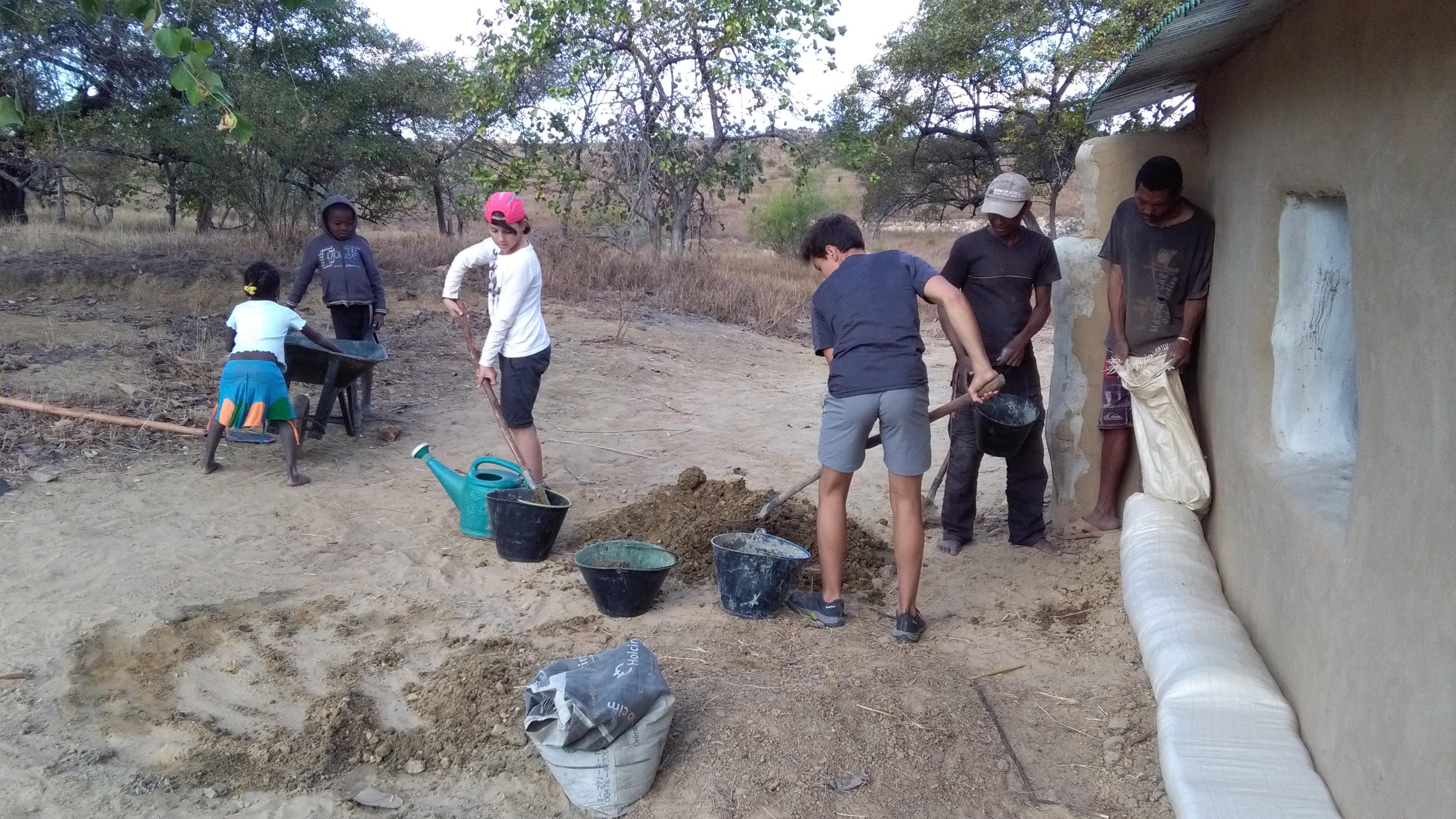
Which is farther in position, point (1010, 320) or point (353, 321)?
point (353, 321)

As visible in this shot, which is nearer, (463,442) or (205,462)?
(205,462)

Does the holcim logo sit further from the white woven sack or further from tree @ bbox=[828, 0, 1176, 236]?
tree @ bbox=[828, 0, 1176, 236]

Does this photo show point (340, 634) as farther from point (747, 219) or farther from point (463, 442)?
point (747, 219)

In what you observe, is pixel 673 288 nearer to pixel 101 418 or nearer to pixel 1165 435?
pixel 101 418

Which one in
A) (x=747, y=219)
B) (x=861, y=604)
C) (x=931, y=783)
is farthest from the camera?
(x=747, y=219)

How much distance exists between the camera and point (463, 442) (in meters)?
7.11

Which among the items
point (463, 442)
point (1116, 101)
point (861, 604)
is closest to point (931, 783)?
point (861, 604)

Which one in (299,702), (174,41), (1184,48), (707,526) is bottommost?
(299,702)

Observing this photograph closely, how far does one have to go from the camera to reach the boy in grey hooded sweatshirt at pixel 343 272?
6844mm

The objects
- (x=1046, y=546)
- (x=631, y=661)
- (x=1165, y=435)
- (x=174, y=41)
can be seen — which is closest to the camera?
(x=174, y=41)

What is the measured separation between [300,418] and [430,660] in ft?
9.26

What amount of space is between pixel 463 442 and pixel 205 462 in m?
1.59

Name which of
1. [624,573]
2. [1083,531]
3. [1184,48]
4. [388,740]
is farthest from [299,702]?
[1184,48]

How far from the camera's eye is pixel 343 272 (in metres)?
6.87
